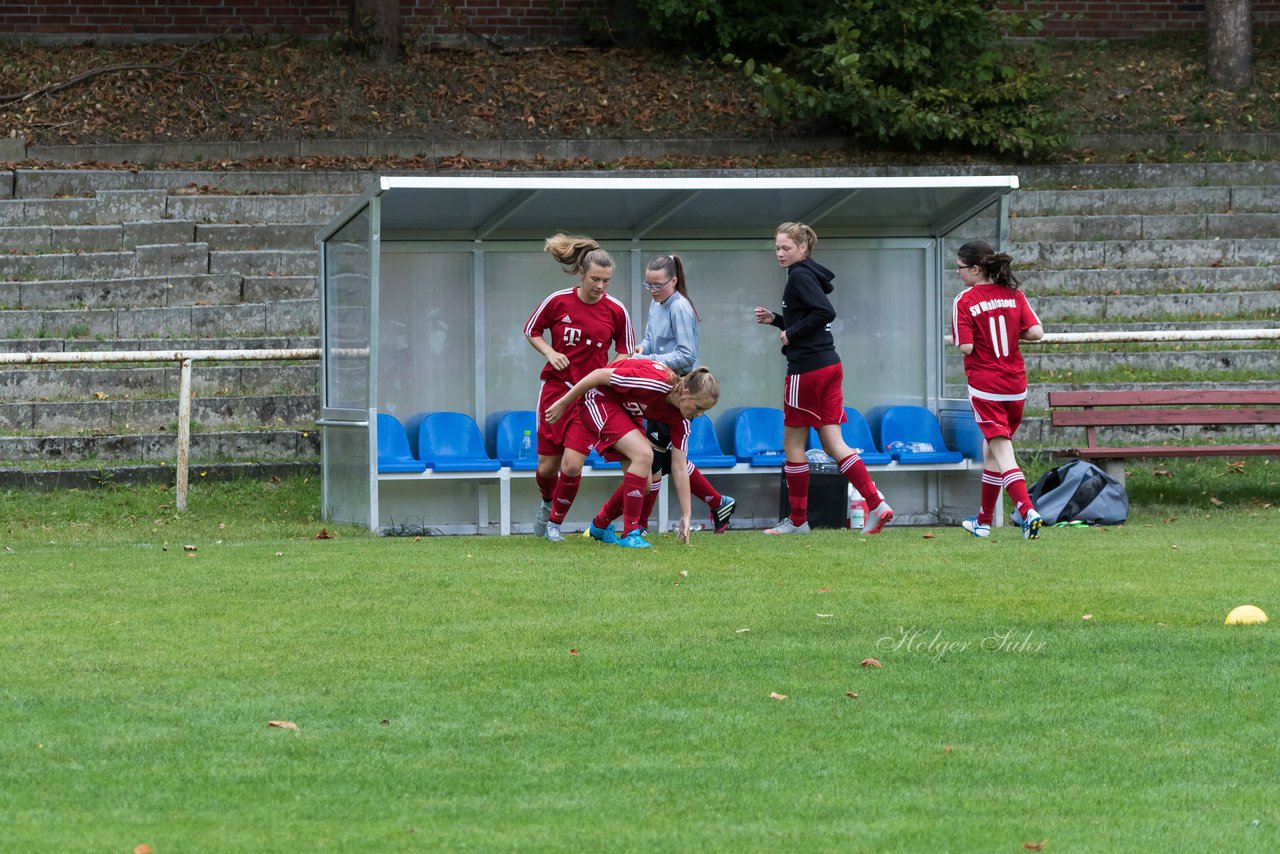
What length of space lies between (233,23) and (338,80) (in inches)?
88.7

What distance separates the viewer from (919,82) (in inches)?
720

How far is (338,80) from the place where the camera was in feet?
65.2

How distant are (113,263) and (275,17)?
706cm

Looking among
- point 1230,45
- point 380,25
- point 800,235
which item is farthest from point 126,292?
point 1230,45

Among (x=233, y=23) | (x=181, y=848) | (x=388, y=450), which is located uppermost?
(x=233, y=23)

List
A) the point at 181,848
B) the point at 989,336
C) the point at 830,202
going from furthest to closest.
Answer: the point at 830,202 < the point at 989,336 < the point at 181,848

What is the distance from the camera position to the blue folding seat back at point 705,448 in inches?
446

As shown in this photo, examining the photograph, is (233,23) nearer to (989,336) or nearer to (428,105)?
(428,105)

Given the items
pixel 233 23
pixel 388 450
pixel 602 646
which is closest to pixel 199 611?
pixel 602 646

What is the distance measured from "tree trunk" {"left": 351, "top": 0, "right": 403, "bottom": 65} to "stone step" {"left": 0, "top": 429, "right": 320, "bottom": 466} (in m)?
8.66

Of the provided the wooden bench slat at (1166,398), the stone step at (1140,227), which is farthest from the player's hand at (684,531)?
the stone step at (1140,227)

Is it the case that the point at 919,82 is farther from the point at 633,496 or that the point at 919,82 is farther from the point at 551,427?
the point at 633,496

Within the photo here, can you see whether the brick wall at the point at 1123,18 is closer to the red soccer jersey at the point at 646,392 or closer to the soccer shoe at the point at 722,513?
the soccer shoe at the point at 722,513

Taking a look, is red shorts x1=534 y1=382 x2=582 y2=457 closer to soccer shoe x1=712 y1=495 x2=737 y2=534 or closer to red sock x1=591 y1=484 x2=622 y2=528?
red sock x1=591 y1=484 x2=622 y2=528
